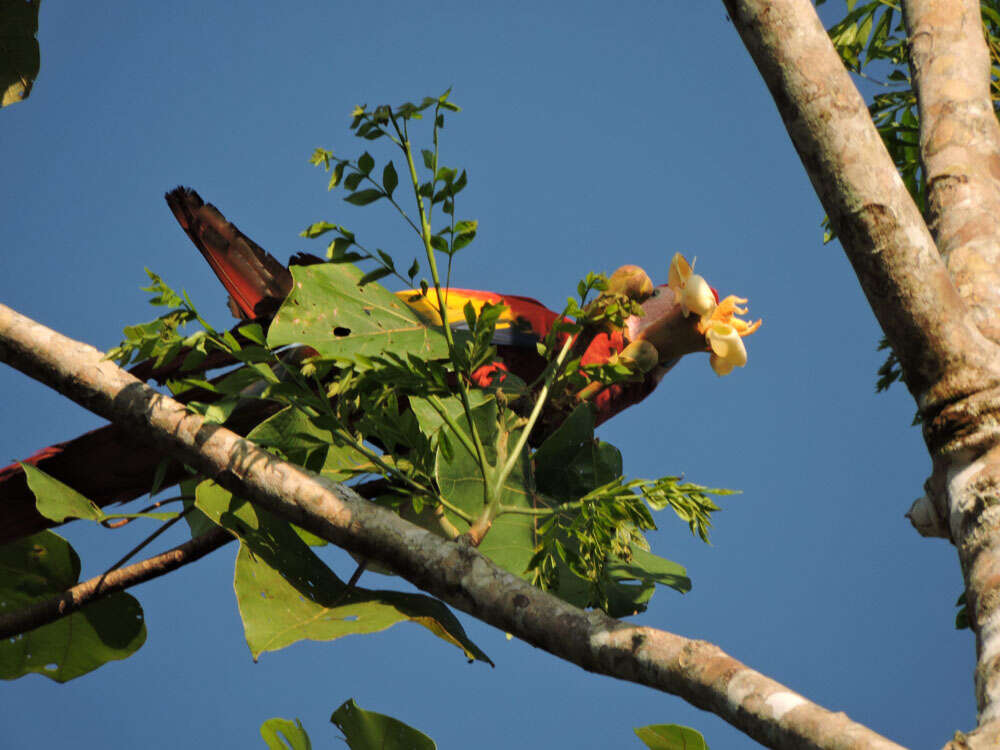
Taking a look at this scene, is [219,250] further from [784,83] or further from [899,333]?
[899,333]

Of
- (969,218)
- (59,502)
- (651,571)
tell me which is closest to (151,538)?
(59,502)

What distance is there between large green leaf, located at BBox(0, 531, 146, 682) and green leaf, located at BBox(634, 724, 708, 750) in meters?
0.77

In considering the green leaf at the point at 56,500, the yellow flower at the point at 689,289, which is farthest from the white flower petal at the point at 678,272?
the green leaf at the point at 56,500

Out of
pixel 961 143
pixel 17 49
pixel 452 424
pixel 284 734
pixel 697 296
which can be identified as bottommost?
pixel 284 734

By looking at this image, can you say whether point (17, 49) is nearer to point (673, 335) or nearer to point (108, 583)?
point (108, 583)

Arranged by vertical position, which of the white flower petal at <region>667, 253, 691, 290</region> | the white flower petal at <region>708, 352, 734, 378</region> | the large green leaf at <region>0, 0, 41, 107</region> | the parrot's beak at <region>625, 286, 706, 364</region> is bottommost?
the white flower petal at <region>708, 352, 734, 378</region>

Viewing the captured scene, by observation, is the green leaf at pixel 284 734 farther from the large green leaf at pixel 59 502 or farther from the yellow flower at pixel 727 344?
the yellow flower at pixel 727 344

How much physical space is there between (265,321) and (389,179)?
468 mm

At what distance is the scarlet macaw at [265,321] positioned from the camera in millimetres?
1152

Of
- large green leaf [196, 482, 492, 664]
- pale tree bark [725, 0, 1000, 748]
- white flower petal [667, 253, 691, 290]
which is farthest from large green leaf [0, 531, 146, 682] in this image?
pale tree bark [725, 0, 1000, 748]

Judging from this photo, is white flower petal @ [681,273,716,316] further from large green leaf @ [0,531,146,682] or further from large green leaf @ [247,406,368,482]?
large green leaf @ [0,531,146,682]

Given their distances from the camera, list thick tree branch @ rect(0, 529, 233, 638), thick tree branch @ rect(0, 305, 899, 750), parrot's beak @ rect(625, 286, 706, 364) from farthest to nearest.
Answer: parrot's beak @ rect(625, 286, 706, 364), thick tree branch @ rect(0, 529, 233, 638), thick tree branch @ rect(0, 305, 899, 750)

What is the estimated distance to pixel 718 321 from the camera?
118 centimetres

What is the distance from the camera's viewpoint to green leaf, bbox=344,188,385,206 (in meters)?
0.95
